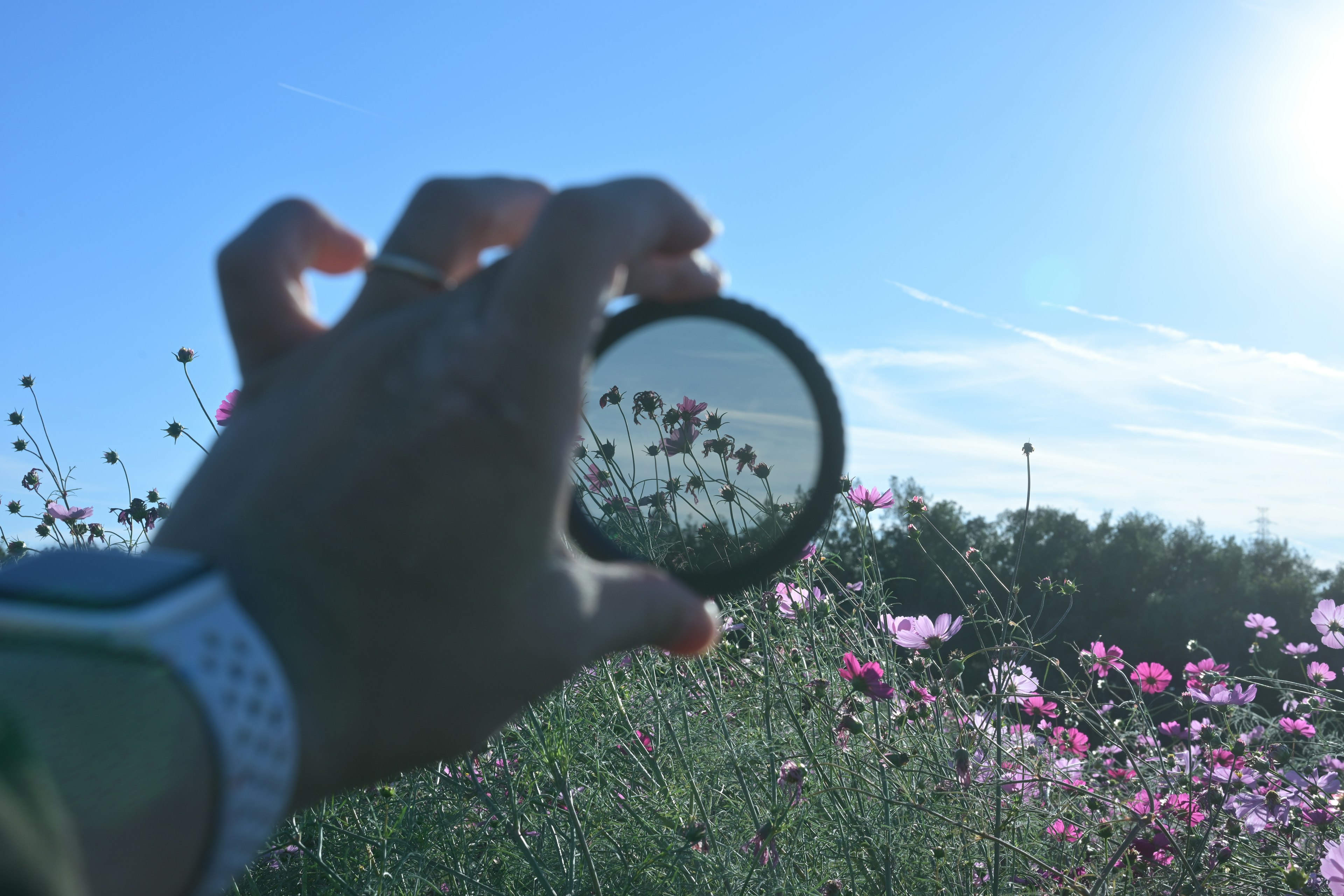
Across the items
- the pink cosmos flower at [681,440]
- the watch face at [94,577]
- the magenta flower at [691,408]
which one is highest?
the magenta flower at [691,408]

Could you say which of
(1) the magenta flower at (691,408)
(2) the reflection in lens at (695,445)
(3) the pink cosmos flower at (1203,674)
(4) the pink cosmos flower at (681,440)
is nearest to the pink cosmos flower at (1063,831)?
(3) the pink cosmos flower at (1203,674)

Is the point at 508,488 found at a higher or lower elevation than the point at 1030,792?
higher

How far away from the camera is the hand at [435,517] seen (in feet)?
2.71

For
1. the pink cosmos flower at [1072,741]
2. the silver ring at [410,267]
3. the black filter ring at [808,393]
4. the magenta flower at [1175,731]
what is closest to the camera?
the silver ring at [410,267]

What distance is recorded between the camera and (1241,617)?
20.3m

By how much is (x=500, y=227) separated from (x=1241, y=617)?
24.0 metres

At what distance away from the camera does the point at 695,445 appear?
6.65 feet

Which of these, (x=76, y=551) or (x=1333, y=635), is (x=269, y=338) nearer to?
(x=76, y=551)

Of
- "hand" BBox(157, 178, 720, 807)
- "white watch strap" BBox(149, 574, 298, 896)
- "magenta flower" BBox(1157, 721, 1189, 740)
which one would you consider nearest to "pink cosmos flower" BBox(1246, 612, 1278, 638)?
"magenta flower" BBox(1157, 721, 1189, 740)

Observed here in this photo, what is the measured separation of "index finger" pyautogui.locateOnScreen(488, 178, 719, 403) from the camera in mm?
904

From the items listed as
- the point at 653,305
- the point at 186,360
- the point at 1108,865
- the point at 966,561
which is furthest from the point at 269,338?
the point at 186,360

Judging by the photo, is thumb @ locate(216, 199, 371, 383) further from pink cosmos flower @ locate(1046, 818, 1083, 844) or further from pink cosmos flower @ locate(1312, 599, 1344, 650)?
pink cosmos flower @ locate(1312, 599, 1344, 650)

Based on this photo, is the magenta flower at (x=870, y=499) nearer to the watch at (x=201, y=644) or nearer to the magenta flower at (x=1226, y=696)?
the magenta flower at (x=1226, y=696)

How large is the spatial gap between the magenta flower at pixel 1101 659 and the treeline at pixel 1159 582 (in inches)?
434
